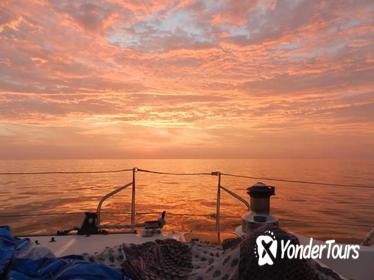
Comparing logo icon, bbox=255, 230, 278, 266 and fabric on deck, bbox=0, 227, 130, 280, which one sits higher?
logo icon, bbox=255, 230, 278, 266

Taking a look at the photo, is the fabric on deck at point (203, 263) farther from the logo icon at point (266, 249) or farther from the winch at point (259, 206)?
the winch at point (259, 206)

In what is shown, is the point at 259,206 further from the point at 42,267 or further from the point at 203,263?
the point at 42,267

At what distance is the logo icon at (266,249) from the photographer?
2164 mm

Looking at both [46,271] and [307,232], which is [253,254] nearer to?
[46,271]

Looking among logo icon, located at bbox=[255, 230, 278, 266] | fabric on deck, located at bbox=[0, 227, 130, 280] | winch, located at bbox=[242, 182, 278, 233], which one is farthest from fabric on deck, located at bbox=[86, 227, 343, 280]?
winch, located at bbox=[242, 182, 278, 233]

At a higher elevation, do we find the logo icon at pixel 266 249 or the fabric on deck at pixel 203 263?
the logo icon at pixel 266 249

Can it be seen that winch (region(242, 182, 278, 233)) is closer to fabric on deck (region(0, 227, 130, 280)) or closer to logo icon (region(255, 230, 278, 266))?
logo icon (region(255, 230, 278, 266))

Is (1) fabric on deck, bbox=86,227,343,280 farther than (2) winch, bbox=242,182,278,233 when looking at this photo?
No

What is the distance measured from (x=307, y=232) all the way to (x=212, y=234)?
1285 centimetres

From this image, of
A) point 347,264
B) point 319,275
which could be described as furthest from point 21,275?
point 347,264

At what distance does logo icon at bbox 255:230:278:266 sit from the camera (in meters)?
2.16

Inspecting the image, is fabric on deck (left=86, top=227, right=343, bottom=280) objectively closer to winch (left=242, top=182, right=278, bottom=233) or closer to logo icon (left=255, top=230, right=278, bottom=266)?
logo icon (left=255, top=230, right=278, bottom=266)

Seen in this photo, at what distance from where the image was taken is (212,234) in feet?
16.5

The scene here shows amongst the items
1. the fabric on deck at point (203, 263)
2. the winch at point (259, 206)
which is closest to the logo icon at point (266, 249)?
the fabric on deck at point (203, 263)
